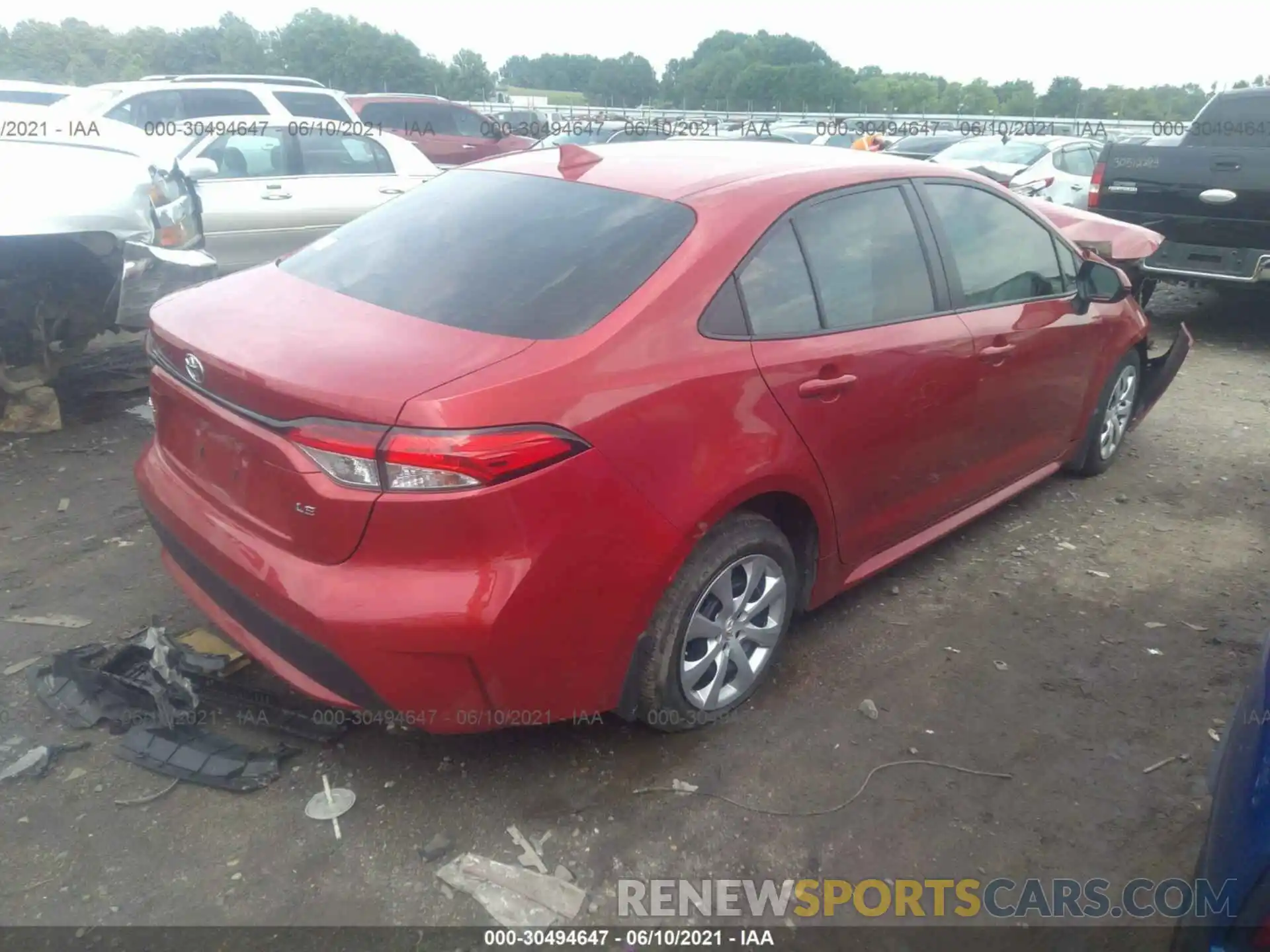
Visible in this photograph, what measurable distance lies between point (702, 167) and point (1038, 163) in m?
10.7

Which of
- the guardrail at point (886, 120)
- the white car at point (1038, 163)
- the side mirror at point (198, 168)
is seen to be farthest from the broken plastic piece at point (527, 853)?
the guardrail at point (886, 120)

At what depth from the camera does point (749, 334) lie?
2.78 metres

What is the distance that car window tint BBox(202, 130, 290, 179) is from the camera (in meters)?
7.48

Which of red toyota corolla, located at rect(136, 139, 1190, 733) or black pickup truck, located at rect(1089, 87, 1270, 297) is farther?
black pickup truck, located at rect(1089, 87, 1270, 297)

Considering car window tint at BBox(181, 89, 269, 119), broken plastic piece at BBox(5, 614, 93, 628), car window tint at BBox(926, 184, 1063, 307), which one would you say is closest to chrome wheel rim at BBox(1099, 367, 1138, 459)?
car window tint at BBox(926, 184, 1063, 307)

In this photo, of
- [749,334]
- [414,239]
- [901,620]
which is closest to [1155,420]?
[901,620]

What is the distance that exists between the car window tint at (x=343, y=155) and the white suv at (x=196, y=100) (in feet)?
1.62

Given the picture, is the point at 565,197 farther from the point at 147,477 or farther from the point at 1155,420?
the point at 1155,420

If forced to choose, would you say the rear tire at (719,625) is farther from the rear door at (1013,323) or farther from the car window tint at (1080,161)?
the car window tint at (1080,161)

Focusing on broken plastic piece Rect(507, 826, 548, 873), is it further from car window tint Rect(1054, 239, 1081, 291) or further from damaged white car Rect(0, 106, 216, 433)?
damaged white car Rect(0, 106, 216, 433)

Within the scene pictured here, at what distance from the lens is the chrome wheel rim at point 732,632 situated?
2.84 metres

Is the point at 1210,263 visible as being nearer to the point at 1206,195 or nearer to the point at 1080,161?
the point at 1206,195

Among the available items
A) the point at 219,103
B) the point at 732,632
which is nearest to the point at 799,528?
the point at 732,632

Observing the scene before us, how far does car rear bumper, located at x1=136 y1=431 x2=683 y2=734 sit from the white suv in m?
6.95
